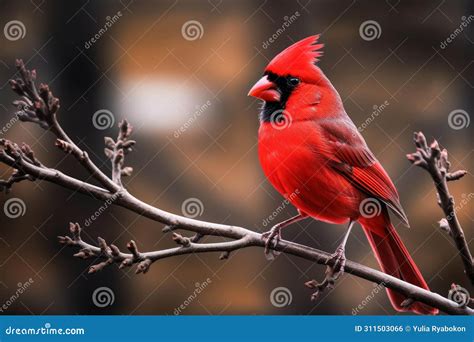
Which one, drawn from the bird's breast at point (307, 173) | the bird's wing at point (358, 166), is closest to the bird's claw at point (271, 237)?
the bird's breast at point (307, 173)

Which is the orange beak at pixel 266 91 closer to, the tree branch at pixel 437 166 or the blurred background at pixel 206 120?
the blurred background at pixel 206 120

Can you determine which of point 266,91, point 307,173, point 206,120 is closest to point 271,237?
point 307,173

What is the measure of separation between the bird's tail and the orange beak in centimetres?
92

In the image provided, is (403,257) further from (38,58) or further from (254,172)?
(38,58)

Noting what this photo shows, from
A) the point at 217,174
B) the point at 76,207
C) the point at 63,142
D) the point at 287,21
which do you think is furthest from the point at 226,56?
the point at 63,142

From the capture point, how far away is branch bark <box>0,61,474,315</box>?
2754 millimetres

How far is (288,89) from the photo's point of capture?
3.62 m

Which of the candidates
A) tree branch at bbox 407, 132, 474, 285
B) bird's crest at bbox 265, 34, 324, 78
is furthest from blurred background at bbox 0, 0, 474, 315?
tree branch at bbox 407, 132, 474, 285

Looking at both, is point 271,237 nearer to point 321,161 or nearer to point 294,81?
point 321,161

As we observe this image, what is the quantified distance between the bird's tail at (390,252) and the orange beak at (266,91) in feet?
3.01

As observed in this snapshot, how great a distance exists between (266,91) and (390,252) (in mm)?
1250

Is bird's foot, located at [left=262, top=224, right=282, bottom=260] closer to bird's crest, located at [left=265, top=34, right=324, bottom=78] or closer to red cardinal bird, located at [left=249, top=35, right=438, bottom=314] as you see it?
red cardinal bird, located at [left=249, top=35, right=438, bottom=314]

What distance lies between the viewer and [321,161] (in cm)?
348

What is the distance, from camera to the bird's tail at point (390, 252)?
3662 mm
